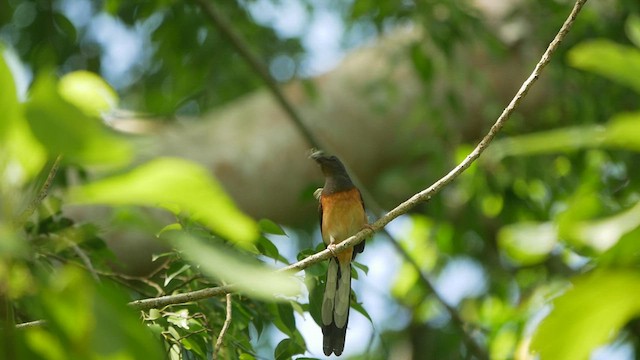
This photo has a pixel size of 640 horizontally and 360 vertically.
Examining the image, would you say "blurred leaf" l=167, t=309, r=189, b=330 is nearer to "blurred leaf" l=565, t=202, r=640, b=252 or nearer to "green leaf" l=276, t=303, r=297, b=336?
"green leaf" l=276, t=303, r=297, b=336

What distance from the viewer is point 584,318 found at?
1116mm

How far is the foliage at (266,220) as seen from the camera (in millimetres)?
1144

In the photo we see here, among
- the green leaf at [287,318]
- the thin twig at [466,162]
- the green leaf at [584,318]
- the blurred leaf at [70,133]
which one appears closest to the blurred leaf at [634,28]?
the thin twig at [466,162]

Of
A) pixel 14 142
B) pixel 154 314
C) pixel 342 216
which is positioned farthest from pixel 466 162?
pixel 342 216

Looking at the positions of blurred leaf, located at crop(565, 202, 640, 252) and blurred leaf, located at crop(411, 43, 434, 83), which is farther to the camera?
blurred leaf, located at crop(411, 43, 434, 83)

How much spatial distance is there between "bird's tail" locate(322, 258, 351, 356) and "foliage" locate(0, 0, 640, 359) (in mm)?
221

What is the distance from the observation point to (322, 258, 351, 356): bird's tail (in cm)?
385

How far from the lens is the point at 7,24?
7.10m

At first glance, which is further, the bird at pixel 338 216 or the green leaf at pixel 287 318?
the bird at pixel 338 216

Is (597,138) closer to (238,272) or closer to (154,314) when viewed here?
(238,272)

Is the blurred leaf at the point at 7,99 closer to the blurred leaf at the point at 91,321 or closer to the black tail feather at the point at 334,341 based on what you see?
the blurred leaf at the point at 91,321

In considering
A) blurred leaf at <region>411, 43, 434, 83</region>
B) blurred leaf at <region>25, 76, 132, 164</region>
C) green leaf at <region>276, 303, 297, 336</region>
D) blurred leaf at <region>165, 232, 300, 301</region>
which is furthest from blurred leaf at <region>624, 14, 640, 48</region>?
green leaf at <region>276, 303, 297, 336</region>

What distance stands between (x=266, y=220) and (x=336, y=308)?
2.79 ft

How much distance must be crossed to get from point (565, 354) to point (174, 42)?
246 inches
